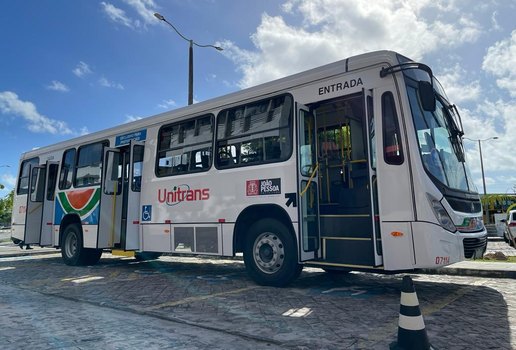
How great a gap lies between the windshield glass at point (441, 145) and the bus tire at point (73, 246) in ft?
28.6

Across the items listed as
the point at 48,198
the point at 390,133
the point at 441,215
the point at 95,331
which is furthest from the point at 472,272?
the point at 48,198

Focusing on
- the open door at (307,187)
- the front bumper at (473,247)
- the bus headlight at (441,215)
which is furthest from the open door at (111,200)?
the front bumper at (473,247)

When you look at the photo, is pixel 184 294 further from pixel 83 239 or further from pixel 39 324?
pixel 83 239

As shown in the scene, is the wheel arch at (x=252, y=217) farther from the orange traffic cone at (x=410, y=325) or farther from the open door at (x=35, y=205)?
the open door at (x=35, y=205)

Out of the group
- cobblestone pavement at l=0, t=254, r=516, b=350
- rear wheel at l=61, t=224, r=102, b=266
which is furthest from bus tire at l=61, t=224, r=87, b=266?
cobblestone pavement at l=0, t=254, r=516, b=350

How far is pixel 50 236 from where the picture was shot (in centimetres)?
1166

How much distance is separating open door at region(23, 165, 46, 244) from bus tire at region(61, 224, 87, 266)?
1522mm

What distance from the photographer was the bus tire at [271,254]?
6.51 metres

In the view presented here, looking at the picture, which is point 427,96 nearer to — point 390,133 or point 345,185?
point 390,133

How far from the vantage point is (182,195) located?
8242mm

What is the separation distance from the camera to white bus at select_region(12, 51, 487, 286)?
5.54 m

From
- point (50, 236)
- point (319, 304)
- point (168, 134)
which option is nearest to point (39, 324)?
point (319, 304)

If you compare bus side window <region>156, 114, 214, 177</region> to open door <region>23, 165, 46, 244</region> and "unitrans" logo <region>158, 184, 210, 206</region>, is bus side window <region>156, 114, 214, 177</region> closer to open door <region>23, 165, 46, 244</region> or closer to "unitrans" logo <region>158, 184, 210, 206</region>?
"unitrans" logo <region>158, 184, 210, 206</region>

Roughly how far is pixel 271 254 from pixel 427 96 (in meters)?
3.44
